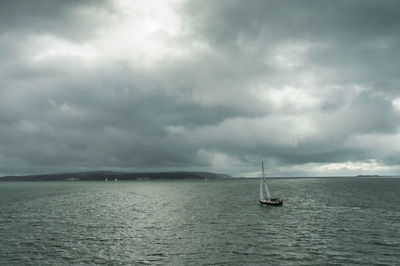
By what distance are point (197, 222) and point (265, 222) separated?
57.7 feet

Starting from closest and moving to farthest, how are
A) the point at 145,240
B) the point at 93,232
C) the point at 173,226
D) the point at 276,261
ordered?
1. the point at 276,261
2. the point at 145,240
3. the point at 93,232
4. the point at 173,226

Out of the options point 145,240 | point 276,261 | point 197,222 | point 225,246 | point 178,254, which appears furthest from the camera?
point 197,222

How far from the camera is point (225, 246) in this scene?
177 feet

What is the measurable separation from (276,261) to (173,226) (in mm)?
34614

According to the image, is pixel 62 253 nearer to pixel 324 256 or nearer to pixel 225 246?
pixel 225 246

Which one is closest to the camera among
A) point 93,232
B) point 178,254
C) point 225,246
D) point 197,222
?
point 178,254

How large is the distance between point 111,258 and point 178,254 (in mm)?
10415

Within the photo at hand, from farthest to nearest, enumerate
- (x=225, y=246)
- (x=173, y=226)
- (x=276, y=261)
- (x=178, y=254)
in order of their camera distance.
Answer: (x=173, y=226) < (x=225, y=246) < (x=178, y=254) < (x=276, y=261)

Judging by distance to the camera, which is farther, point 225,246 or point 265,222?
point 265,222

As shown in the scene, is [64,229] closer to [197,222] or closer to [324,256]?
[197,222]

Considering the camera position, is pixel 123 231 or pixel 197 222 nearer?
pixel 123 231

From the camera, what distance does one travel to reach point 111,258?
4747 centimetres

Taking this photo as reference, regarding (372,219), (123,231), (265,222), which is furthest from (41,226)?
(372,219)

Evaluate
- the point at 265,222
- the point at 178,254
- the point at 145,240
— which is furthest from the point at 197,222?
the point at 178,254
